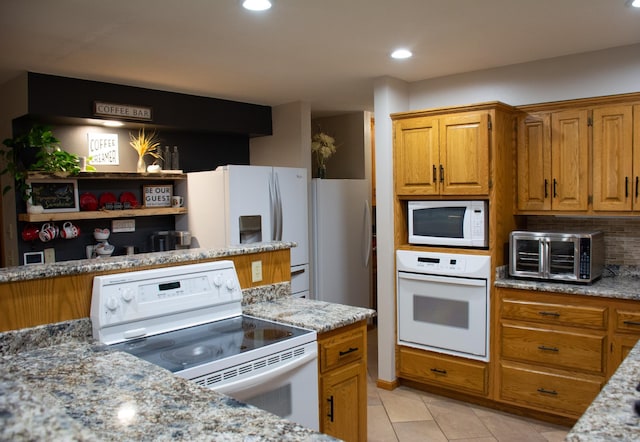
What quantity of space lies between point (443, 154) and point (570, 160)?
31.7 inches

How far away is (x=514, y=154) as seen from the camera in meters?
3.61

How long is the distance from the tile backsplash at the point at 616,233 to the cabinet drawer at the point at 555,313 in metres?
0.58

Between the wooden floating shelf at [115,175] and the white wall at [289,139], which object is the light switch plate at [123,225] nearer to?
the wooden floating shelf at [115,175]

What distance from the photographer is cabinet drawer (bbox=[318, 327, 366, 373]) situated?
2.26 meters

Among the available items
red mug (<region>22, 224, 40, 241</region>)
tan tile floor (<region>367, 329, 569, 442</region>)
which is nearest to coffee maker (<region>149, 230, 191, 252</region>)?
red mug (<region>22, 224, 40, 241</region>)

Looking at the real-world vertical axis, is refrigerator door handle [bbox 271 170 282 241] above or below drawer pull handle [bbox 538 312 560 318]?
above

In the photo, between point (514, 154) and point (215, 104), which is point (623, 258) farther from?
point (215, 104)

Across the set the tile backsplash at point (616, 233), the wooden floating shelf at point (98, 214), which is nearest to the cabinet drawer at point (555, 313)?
the tile backsplash at point (616, 233)

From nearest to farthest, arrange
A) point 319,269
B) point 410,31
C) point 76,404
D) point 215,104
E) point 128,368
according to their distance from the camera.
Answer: point 76,404
point 128,368
point 410,31
point 215,104
point 319,269

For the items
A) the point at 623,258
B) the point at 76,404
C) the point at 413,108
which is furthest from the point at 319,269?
the point at 76,404

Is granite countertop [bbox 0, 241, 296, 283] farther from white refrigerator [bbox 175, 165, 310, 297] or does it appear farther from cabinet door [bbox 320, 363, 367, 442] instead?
white refrigerator [bbox 175, 165, 310, 297]

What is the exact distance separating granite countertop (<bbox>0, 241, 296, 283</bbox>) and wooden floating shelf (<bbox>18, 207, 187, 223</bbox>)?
5.24 feet

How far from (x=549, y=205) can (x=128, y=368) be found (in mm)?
2912

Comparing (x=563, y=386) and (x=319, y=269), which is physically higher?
(x=319, y=269)
